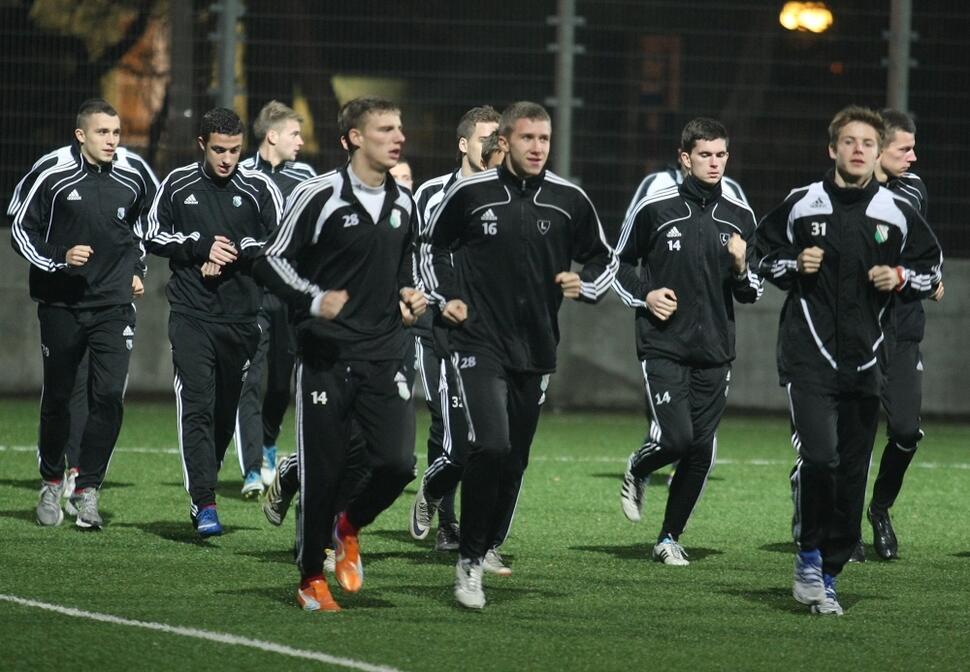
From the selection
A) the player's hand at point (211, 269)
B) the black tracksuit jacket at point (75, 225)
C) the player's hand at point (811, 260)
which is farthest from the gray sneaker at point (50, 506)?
the player's hand at point (811, 260)

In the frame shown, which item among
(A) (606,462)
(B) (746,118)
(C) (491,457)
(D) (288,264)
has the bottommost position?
(A) (606,462)

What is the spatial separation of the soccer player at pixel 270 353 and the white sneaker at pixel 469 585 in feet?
12.5

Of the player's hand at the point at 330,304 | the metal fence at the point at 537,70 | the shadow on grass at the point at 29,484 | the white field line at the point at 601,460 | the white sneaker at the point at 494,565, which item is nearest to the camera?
the player's hand at the point at 330,304

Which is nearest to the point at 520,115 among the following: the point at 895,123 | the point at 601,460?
the point at 895,123

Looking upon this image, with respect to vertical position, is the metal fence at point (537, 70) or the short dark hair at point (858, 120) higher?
the metal fence at point (537, 70)

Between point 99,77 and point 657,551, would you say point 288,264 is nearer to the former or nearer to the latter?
point 657,551

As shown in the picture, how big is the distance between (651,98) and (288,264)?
978cm

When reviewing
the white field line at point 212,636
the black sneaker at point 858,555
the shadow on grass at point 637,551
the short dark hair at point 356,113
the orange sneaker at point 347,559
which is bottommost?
the shadow on grass at point 637,551

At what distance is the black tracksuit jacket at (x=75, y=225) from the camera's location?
966 cm

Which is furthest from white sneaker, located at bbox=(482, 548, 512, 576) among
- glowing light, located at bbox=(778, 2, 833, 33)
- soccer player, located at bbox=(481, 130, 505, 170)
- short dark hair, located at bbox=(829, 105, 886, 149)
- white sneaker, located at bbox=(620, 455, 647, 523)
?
glowing light, located at bbox=(778, 2, 833, 33)

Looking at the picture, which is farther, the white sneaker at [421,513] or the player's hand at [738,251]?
the white sneaker at [421,513]

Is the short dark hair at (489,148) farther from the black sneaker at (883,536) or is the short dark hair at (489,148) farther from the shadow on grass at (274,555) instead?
the black sneaker at (883,536)

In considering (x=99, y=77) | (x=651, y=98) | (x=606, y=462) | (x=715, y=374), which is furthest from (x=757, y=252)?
(x=99, y=77)

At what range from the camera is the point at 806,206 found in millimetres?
7391
